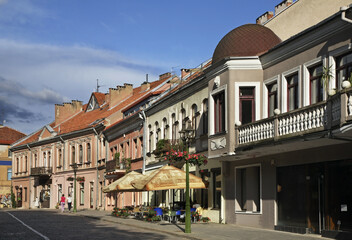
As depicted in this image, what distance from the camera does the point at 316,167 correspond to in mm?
19500

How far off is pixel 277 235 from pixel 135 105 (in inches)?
1067

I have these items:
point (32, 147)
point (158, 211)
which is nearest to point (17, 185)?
point (32, 147)

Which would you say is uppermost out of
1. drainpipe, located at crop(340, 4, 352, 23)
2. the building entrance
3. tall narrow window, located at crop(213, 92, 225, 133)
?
drainpipe, located at crop(340, 4, 352, 23)

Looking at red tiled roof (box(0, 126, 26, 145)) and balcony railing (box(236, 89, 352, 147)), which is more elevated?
red tiled roof (box(0, 126, 26, 145))

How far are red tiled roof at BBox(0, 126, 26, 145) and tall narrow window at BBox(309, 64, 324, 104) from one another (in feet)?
222

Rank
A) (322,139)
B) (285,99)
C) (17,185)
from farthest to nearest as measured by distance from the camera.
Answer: (17,185) < (285,99) < (322,139)

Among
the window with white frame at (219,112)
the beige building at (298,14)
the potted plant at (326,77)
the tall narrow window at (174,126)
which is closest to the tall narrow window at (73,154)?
the tall narrow window at (174,126)

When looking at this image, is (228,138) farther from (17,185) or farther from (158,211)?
(17,185)

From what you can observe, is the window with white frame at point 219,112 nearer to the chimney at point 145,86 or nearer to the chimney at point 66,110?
the chimney at point 145,86

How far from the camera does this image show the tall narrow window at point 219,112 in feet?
80.0

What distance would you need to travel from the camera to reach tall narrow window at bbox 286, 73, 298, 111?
68.5 ft

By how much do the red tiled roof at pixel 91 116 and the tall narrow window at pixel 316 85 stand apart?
102 ft

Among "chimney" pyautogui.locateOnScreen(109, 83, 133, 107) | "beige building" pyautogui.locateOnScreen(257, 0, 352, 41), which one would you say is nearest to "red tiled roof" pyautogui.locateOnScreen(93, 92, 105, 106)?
"chimney" pyautogui.locateOnScreen(109, 83, 133, 107)

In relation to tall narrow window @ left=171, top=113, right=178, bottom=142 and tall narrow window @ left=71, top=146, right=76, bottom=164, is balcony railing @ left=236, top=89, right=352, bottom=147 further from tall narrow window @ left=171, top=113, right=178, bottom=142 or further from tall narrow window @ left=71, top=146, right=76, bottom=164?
tall narrow window @ left=71, top=146, right=76, bottom=164
